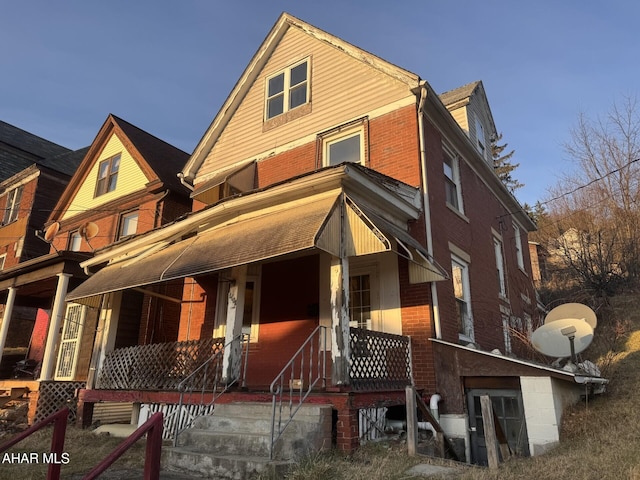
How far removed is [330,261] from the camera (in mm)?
10055

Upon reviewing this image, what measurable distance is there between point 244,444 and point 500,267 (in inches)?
449

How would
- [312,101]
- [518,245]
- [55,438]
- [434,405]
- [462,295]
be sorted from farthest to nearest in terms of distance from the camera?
1. [518,245]
2. [312,101]
3. [462,295]
4. [434,405]
5. [55,438]

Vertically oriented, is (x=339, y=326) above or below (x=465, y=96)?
below

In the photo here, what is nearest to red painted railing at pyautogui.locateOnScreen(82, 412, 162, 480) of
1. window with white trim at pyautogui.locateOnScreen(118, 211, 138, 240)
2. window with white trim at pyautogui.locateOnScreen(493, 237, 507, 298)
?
window with white trim at pyautogui.locateOnScreen(493, 237, 507, 298)

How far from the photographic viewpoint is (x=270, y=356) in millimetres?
10633

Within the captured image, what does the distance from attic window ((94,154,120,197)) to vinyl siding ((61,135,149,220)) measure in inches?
7.0

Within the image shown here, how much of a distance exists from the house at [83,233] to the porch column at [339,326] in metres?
7.16

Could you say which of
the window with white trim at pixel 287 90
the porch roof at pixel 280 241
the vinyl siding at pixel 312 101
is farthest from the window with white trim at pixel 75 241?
the window with white trim at pixel 287 90

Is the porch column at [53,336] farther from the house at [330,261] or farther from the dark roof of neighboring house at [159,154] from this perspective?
the dark roof of neighboring house at [159,154]

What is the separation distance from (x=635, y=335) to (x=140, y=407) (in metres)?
13.7

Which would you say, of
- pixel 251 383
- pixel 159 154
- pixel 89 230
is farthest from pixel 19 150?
pixel 251 383

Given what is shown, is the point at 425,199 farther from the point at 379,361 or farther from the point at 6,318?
the point at 6,318

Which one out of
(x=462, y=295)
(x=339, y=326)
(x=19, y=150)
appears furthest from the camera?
(x=19, y=150)

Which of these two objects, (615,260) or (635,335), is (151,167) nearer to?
(635,335)
